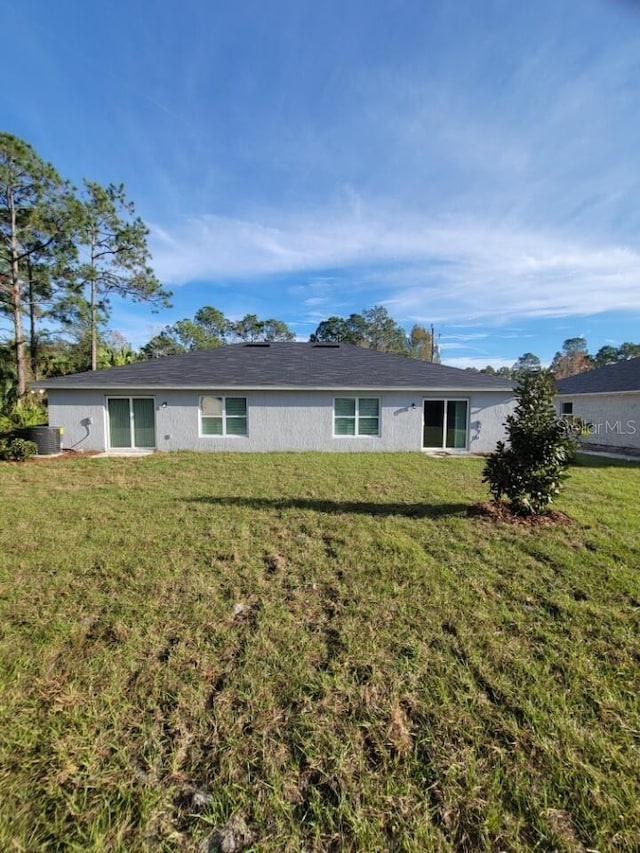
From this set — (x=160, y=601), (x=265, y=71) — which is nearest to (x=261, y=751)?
(x=160, y=601)

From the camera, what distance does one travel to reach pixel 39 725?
2285 millimetres

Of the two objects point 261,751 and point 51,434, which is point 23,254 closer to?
point 51,434

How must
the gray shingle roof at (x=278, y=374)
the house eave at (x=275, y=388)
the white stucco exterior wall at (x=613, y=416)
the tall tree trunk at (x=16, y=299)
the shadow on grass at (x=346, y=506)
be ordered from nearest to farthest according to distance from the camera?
the shadow on grass at (x=346, y=506)
the house eave at (x=275, y=388)
the gray shingle roof at (x=278, y=374)
the white stucco exterior wall at (x=613, y=416)
the tall tree trunk at (x=16, y=299)

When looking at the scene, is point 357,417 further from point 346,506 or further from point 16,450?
point 16,450

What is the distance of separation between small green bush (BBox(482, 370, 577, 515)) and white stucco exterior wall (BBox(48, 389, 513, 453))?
7237 millimetres

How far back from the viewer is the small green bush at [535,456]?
19.1ft

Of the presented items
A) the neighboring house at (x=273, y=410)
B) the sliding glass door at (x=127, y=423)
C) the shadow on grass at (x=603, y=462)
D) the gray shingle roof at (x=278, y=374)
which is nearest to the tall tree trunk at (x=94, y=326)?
the gray shingle roof at (x=278, y=374)

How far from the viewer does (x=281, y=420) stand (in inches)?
521

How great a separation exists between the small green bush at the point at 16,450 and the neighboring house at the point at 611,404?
20.0 m

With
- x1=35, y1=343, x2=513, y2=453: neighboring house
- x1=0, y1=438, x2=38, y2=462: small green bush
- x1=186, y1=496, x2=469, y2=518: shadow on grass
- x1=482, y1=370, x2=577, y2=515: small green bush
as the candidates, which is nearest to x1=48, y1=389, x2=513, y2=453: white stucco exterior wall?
x1=35, y1=343, x2=513, y2=453: neighboring house

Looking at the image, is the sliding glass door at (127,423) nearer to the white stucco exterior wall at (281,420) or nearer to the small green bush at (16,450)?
the white stucco exterior wall at (281,420)

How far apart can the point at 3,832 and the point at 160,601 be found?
1.95 metres

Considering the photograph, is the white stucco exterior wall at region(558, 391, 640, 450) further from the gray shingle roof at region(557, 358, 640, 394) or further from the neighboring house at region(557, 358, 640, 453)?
the gray shingle roof at region(557, 358, 640, 394)

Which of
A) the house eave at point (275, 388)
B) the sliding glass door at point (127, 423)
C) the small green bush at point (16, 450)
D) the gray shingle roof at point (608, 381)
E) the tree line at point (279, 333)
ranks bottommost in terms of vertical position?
the small green bush at point (16, 450)
